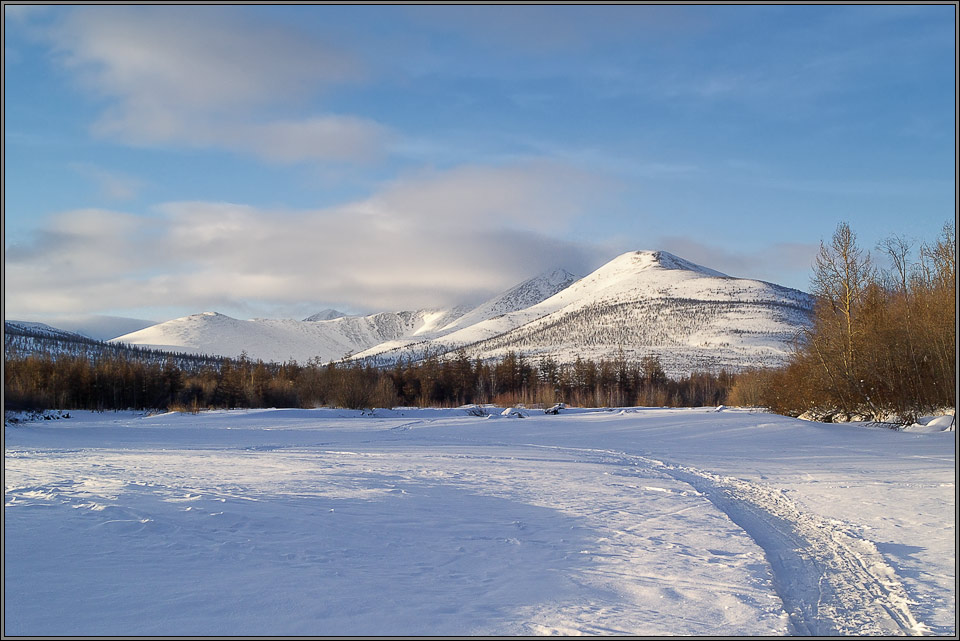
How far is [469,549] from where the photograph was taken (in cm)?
903

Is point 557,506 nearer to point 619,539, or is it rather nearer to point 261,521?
point 619,539

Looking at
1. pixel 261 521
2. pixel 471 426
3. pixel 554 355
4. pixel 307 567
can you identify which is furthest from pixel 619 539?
pixel 554 355

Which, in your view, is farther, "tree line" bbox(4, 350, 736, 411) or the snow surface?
"tree line" bbox(4, 350, 736, 411)

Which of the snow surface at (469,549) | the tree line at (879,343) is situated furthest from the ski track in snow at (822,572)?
the tree line at (879,343)

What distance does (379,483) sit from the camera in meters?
14.0

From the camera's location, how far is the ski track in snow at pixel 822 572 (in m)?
6.53

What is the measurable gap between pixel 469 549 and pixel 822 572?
4.77 metres

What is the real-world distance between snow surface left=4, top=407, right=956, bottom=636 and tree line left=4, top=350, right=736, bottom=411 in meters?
54.5

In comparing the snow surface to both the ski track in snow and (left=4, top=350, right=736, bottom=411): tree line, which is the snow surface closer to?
the ski track in snow

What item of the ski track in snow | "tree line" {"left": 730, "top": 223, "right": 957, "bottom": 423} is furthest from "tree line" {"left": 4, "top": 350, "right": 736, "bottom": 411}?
the ski track in snow

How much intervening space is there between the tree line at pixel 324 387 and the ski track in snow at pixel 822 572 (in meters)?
58.0

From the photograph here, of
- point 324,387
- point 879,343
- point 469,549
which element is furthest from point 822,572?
point 324,387

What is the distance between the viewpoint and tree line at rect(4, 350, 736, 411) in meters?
72.6

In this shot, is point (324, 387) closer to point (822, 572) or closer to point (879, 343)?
point (879, 343)
